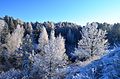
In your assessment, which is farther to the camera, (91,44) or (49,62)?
(91,44)

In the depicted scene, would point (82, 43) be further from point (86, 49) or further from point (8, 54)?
point (8, 54)

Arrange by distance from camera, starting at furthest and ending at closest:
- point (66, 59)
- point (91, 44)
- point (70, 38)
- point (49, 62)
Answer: point (70, 38)
point (66, 59)
point (91, 44)
point (49, 62)

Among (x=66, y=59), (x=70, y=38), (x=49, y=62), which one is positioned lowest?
(x=49, y=62)

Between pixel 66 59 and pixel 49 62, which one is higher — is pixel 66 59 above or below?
above

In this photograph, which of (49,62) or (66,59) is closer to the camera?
(49,62)

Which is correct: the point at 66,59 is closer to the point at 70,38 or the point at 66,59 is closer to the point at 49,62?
the point at 49,62

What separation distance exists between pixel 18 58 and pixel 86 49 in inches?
885

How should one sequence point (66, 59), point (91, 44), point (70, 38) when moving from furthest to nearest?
point (70, 38) → point (66, 59) → point (91, 44)

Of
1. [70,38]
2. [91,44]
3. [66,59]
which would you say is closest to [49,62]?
[66,59]

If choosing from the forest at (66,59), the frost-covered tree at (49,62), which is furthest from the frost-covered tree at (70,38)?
the frost-covered tree at (49,62)

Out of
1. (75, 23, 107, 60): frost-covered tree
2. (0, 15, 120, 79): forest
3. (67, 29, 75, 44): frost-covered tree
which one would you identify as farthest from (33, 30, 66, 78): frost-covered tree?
(67, 29, 75, 44): frost-covered tree

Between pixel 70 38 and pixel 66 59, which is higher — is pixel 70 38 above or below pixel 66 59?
above

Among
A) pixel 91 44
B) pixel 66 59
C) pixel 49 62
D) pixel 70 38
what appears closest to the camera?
pixel 49 62

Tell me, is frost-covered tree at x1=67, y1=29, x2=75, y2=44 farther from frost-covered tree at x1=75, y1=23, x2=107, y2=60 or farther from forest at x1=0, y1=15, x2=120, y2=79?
frost-covered tree at x1=75, y1=23, x2=107, y2=60
